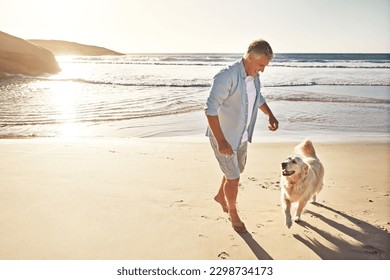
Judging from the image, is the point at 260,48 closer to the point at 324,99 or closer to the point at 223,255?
the point at 223,255

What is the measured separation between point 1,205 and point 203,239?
2.00m

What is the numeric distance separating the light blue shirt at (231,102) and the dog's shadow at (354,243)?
1104mm

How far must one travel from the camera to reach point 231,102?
3.08 m

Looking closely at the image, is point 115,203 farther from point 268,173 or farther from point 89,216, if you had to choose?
point 268,173

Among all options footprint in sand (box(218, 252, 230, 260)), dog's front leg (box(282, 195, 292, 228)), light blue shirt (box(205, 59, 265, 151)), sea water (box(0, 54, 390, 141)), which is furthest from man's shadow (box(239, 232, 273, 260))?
sea water (box(0, 54, 390, 141))

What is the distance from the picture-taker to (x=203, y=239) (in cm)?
321

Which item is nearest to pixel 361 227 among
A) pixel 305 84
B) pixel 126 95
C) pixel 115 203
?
pixel 115 203

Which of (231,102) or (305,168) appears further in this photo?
(305,168)

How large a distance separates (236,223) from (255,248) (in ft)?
1.04

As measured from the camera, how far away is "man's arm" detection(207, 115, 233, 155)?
2904mm

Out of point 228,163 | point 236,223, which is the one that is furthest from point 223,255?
point 228,163

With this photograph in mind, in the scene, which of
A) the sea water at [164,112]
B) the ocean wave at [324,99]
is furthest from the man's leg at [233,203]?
the ocean wave at [324,99]

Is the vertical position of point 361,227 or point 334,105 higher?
point 334,105
